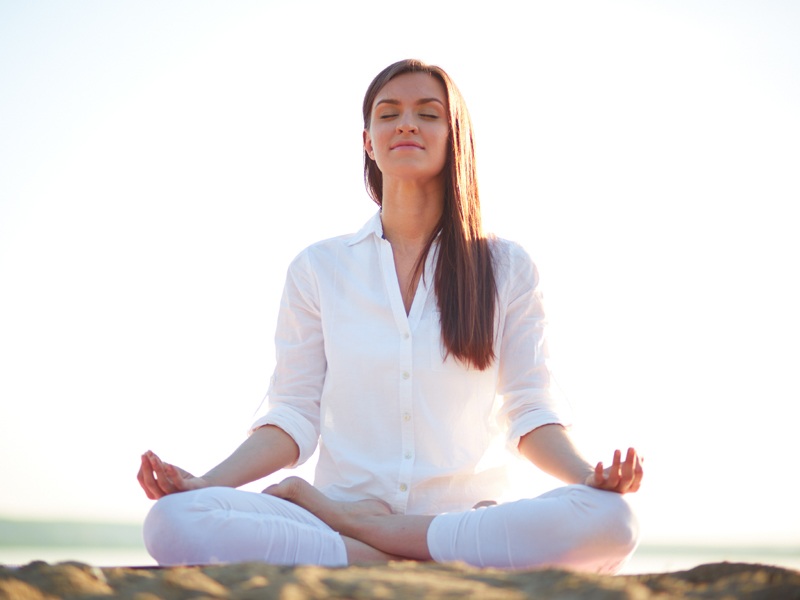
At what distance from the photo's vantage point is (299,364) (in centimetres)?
292

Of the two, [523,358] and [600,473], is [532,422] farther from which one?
[600,473]

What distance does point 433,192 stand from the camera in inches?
122

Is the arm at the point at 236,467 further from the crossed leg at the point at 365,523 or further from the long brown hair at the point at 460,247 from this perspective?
the long brown hair at the point at 460,247

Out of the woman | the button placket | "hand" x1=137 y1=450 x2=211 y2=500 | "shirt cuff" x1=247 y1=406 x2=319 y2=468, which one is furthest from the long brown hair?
"hand" x1=137 y1=450 x2=211 y2=500

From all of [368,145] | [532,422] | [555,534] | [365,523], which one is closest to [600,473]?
[555,534]

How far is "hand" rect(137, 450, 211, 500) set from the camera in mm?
2297

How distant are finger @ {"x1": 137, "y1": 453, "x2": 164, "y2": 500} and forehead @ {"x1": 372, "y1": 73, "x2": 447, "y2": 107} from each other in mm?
1371

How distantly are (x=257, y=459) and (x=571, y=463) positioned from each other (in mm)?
836

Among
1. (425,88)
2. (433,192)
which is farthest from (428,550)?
(425,88)

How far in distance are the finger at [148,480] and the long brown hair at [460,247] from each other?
0.88 metres

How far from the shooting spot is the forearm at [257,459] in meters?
2.56

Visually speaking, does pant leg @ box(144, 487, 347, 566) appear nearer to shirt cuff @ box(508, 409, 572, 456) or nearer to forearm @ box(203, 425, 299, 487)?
forearm @ box(203, 425, 299, 487)

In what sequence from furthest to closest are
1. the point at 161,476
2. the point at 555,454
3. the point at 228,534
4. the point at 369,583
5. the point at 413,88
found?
the point at 413,88
the point at 555,454
the point at 161,476
the point at 228,534
the point at 369,583

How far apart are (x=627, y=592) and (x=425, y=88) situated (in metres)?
2.00
